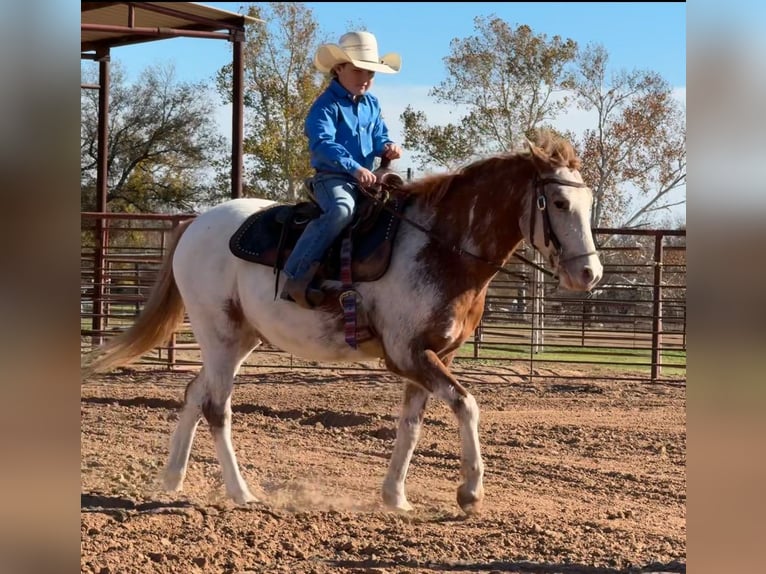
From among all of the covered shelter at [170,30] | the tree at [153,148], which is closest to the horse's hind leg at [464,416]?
the covered shelter at [170,30]

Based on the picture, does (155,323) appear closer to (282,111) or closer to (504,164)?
(504,164)

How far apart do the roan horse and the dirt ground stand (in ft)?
1.17

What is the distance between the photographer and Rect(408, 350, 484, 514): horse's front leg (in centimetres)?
449

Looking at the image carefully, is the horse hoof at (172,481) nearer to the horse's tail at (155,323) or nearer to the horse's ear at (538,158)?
the horse's tail at (155,323)

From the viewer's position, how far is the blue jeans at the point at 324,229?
4758mm

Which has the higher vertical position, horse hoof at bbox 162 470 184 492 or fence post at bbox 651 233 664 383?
fence post at bbox 651 233 664 383

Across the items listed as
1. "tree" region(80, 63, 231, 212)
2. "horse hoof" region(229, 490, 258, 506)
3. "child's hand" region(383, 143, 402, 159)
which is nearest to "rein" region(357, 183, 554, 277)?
"child's hand" region(383, 143, 402, 159)

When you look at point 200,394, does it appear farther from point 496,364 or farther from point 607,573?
point 496,364

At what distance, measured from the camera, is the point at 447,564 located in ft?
12.7

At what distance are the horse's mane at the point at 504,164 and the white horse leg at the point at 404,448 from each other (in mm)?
1180

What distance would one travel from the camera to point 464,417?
448 cm

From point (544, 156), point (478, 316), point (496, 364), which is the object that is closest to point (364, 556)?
point (478, 316)

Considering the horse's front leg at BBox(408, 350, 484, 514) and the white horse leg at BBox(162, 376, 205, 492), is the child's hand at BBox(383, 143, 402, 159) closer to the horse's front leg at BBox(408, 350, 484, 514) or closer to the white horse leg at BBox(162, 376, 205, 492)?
the horse's front leg at BBox(408, 350, 484, 514)

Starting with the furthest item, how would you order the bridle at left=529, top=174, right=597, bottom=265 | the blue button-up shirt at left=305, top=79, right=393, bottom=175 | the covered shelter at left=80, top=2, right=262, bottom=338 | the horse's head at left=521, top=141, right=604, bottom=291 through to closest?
the covered shelter at left=80, top=2, right=262, bottom=338 < the blue button-up shirt at left=305, top=79, right=393, bottom=175 < the bridle at left=529, top=174, right=597, bottom=265 < the horse's head at left=521, top=141, right=604, bottom=291
